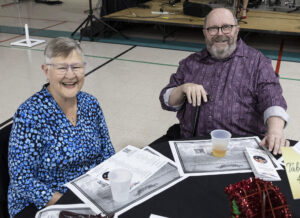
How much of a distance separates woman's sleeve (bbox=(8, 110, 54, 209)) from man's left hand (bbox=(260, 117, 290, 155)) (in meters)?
0.98

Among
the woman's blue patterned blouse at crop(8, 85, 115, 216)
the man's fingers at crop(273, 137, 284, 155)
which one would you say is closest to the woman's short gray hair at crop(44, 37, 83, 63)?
the woman's blue patterned blouse at crop(8, 85, 115, 216)

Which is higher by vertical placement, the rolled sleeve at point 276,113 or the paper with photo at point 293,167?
the rolled sleeve at point 276,113

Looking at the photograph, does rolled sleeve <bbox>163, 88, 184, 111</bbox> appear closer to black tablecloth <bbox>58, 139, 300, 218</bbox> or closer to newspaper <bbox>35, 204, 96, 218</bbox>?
black tablecloth <bbox>58, 139, 300, 218</bbox>

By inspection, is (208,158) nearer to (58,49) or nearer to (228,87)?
(228,87)

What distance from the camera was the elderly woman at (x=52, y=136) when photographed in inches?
Answer: 51.9

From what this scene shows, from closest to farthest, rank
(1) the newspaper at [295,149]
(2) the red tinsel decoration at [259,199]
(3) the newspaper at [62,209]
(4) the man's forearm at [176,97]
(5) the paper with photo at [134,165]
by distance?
(2) the red tinsel decoration at [259,199] → (3) the newspaper at [62,209] → (5) the paper with photo at [134,165] → (1) the newspaper at [295,149] → (4) the man's forearm at [176,97]

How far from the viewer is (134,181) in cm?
120

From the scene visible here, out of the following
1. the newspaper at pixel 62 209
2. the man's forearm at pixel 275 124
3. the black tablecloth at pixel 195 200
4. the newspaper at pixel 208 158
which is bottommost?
the newspaper at pixel 62 209

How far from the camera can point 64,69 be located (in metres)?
1.41

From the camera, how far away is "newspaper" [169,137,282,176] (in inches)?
49.9

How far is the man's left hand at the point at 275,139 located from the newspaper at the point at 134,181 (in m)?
0.45

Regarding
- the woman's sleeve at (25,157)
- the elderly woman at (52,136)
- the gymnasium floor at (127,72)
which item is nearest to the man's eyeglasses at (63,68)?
the elderly woman at (52,136)

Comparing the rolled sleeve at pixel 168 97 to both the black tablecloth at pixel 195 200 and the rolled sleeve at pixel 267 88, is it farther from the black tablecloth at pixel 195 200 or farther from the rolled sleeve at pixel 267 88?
the black tablecloth at pixel 195 200

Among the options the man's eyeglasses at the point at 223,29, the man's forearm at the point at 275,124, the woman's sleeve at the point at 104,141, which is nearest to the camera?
the man's forearm at the point at 275,124
